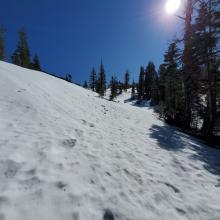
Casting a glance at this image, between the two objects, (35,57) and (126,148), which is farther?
(35,57)

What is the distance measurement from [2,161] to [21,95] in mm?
4805

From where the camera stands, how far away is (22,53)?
4219cm

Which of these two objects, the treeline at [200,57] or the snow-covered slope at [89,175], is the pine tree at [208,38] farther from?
the snow-covered slope at [89,175]

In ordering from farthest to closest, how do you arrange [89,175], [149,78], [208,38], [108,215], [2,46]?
[149,78] < [2,46] < [208,38] < [89,175] < [108,215]

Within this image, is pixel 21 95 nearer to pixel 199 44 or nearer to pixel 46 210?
pixel 46 210

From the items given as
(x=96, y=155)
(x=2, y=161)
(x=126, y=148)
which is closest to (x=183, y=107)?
(x=126, y=148)

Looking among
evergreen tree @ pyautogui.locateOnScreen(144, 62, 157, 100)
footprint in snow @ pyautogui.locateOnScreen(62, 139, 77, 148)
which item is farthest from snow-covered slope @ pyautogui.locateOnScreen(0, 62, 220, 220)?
evergreen tree @ pyautogui.locateOnScreen(144, 62, 157, 100)

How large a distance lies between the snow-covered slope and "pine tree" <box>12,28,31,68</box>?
4059cm

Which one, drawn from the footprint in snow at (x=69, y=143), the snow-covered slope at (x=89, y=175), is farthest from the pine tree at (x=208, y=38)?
the footprint in snow at (x=69, y=143)

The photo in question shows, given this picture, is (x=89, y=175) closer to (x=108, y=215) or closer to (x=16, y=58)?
(x=108, y=215)

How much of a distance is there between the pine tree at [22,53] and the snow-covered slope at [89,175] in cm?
4059

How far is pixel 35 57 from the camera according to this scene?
5528cm

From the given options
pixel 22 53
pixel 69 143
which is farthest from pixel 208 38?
pixel 22 53

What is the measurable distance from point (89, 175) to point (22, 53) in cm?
4633
